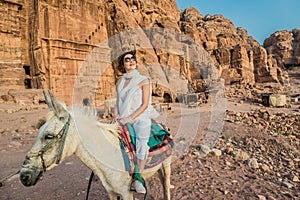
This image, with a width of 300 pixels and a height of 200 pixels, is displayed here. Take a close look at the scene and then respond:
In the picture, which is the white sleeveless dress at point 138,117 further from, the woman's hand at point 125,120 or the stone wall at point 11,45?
the stone wall at point 11,45

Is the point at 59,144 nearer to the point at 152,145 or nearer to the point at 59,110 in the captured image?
the point at 59,110

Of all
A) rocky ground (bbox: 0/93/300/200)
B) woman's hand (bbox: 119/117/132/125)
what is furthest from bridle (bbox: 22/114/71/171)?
rocky ground (bbox: 0/93/300/200)

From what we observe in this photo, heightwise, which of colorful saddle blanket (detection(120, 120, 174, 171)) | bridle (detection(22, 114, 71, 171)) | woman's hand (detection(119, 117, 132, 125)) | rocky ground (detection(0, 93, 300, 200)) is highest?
woman's hand (detection(119, 117, 132, 125))

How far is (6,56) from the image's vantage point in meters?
20.2

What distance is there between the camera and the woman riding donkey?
2.16 metres

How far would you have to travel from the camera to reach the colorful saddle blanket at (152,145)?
2.09 meters

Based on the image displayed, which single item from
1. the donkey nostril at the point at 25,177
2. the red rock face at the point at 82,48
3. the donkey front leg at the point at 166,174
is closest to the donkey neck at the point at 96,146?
Result: the donkey nostril at the point at 25,177

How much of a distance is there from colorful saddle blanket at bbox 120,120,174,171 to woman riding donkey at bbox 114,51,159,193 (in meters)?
0.07

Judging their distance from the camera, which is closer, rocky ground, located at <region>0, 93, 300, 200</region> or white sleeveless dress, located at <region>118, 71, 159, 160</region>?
white sleeveless dress, located at <region>118, 71, 159, 160</region>

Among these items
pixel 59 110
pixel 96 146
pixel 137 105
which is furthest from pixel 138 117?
pixel 59 110

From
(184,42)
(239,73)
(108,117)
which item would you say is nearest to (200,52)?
(184,42)

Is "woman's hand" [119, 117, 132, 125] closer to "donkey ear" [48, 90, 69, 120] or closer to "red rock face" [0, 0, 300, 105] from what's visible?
"donkey ear" [48, 90, 69, 120]

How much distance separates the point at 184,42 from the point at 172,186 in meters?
31.3

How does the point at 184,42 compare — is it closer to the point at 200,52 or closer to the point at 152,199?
the point at 200,52
